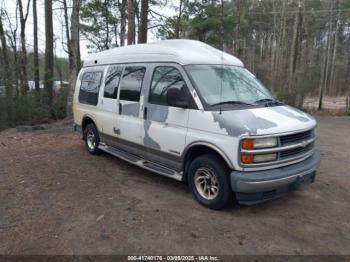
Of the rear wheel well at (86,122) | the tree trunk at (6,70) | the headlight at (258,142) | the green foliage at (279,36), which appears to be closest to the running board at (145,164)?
the rear wheel well at (86,122)

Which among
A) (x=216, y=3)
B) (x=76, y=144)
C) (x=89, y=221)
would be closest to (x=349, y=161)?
(x=89, y=221)

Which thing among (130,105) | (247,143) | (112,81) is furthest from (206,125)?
(112,81)

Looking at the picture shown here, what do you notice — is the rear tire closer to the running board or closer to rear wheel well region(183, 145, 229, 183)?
the running board

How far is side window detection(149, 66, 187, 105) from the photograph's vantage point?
4.63 meters

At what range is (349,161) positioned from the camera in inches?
273

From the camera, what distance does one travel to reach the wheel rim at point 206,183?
13.9 feet

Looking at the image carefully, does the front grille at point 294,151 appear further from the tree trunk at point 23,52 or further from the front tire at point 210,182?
the tree trunk at point 23,52

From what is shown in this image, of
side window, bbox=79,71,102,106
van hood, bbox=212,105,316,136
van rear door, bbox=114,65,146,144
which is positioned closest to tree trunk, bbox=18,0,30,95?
side window, bbox=79,71,102,106

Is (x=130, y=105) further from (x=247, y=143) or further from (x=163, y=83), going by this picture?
(x=247, y=143)

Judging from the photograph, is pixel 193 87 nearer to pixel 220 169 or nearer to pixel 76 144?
pixel 220 169

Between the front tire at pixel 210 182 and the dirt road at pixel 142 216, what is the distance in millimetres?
146

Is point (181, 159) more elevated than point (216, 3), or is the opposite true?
point (216, 3)

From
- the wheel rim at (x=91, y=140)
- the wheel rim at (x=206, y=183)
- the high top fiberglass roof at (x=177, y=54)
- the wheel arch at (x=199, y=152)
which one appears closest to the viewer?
the wheel arch at (x=199, y=152)

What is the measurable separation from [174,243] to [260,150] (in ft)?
4.92
